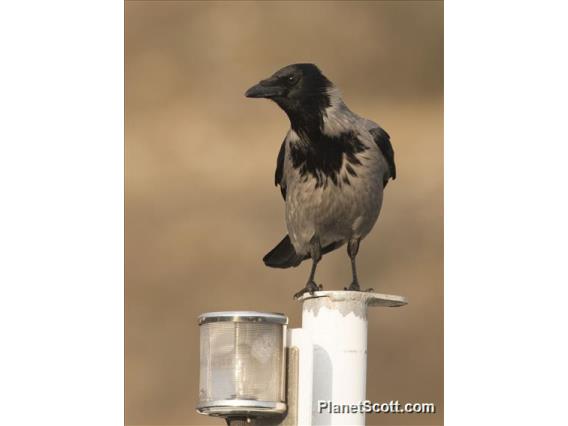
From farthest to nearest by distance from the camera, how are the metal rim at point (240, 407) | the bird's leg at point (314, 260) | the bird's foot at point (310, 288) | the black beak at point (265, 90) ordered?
the black beak at point (265, 90)
the bird's leg at point (314, 260)
the bird's foot at point (310, 288)
the metal rim at point (240, 407)

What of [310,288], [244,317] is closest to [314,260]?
[310,288]

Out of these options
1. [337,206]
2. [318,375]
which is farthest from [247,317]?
[337,206]

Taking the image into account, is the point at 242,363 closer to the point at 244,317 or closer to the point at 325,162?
the point at 244,317

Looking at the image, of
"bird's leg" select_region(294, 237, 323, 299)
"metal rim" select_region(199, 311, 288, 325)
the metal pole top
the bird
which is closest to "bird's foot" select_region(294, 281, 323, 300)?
"bird's leg" select_region(294, 237, 323, 299)

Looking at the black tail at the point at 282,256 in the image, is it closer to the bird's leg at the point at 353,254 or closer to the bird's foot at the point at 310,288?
the bird's leg at the point at 353,254

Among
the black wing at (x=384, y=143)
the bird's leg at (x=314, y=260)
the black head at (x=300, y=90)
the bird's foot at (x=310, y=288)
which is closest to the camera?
the bird's foot at (x=310, y=288)

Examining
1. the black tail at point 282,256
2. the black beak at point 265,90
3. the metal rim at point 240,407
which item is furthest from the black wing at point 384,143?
the metal rim at point 240,407

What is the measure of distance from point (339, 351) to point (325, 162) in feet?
7.94

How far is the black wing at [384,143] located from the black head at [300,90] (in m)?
0.64

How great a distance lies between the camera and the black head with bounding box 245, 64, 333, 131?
10227mm

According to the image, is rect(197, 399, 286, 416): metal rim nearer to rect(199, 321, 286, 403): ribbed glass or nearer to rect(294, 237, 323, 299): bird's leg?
rect(199, 321, 286, 403): ribbed glass

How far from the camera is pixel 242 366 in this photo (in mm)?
7629

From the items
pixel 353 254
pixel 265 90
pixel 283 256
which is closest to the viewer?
pixel 265 90

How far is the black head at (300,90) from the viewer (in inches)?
403
